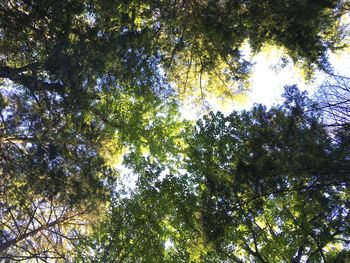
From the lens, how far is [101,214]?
10.1 metres

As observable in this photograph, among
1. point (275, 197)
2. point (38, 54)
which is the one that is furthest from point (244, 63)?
point (38, 54)

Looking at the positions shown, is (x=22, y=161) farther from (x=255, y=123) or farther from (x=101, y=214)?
(x=255, y=123)

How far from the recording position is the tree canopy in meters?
6.46

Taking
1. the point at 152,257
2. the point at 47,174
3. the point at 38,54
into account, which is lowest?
the point at 152,257

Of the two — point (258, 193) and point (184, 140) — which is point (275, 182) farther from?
point (184, 140)

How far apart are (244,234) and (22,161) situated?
662 centimetres

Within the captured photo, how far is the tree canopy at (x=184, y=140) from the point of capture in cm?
646

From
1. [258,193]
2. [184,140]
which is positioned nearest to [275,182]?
[258,193]

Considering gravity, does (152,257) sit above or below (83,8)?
below

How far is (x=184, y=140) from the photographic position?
9477 millimetres

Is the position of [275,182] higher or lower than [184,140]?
lower

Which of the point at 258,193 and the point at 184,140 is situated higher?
the point at 184,140

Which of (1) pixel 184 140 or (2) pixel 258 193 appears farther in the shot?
(1) pixel 184 140

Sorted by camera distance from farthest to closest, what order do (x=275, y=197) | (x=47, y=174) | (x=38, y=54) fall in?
(x=47, y=174), (x=38, y=54), (x=275, y=197)
